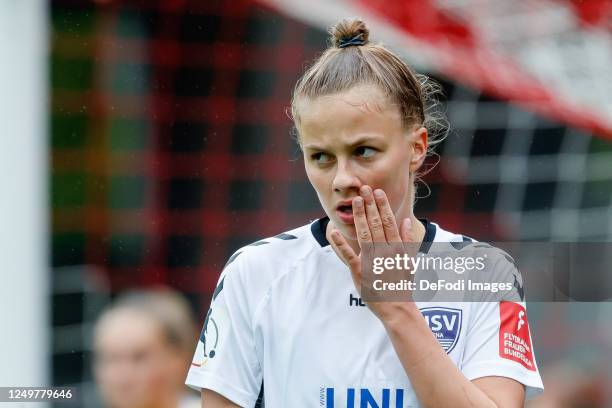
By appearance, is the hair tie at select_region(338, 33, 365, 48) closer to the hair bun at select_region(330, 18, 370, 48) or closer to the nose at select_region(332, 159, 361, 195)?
the hair bun at select_region(330, 18, 370, 48)

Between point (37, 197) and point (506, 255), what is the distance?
5.96 feet

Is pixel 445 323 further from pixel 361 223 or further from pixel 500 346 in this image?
pixel 361 223

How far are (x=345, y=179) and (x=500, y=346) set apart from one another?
0.41 m

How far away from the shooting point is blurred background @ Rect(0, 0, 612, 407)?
3.45 m

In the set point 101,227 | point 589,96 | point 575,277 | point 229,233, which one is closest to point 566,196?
point 589,96

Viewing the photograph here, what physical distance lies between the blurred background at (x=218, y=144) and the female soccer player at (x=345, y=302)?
1264 mm

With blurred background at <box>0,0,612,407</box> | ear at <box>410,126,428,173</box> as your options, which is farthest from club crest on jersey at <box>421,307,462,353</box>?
blurred background at <box>0,0,612,407</box>

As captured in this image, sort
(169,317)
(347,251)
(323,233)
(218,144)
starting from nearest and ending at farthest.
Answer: (347,251), (323,233), (169,317), (218,144)

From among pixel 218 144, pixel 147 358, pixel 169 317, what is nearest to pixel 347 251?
pixel 147 358

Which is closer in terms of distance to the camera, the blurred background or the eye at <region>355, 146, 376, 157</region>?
the eye at <region>355, 146, 376, 157</region>

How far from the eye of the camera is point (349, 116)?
78.0 inches

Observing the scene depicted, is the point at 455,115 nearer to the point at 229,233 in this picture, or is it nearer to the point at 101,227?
the point at 229,233

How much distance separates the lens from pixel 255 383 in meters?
2.05

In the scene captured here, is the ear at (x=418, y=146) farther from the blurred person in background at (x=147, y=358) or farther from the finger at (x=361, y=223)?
the blurred person in background at (x=147, y=358)
